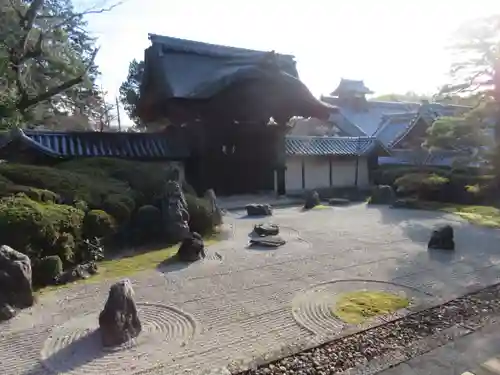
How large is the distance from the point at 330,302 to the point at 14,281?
4.64 metres

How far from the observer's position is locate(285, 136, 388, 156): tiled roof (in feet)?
71.3

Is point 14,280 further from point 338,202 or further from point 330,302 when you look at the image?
point 338,202

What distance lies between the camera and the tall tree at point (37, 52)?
51.1ft

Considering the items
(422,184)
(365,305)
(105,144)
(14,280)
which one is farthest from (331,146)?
(14,280)

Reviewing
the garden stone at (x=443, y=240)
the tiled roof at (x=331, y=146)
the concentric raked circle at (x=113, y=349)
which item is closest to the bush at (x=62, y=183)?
the concentric raked circle at (x=113, y=349)

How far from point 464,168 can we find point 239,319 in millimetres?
17450

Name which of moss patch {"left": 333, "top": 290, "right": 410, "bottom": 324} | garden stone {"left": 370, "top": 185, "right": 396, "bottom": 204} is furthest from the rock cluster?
garden stone {"left": 370, "top": 185, "right": 396, "bottom": 204}

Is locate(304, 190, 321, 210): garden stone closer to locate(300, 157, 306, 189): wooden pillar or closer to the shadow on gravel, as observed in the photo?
locate(300, 157, 306, 189): wooden pillar

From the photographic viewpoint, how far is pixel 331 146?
75.4ft

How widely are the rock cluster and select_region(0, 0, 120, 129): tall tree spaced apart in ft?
32.6

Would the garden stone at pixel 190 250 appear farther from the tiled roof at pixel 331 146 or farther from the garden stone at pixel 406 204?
the tiled roof at pixel 331 146

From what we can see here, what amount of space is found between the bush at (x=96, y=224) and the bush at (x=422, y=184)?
46.3 ft

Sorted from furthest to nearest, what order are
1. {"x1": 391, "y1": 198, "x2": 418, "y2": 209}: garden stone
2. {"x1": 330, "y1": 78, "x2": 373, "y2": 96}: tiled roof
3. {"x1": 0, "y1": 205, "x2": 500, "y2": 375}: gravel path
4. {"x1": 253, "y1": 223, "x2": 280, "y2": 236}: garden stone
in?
{"x1": 330, "y1": 78, "x2": 373, "y2": 96}: tiled roof, {"x1": 391, "y1": 198, "x2": 418, "y2": 209}: garden stone, {"x1": 253, "y1": 223, "x2": 280, "y2": 236}: garden stone, {"x1": 0, "y1": 205, "x2": 500, "y2": 375}: gravel path

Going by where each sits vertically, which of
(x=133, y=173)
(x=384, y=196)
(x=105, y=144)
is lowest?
(x=384, y=196)
